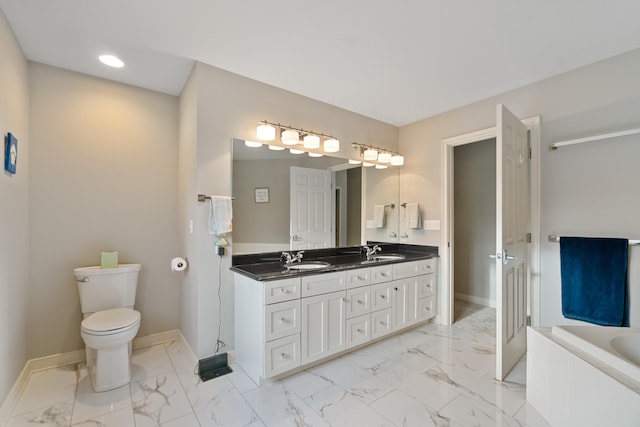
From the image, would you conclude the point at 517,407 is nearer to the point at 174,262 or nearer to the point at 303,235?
the point at 303,235

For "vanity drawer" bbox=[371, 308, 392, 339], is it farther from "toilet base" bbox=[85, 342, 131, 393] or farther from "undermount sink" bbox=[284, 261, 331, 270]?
"toilet base" bbox=[85, 342, 131, 393]

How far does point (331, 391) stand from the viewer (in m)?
1.96

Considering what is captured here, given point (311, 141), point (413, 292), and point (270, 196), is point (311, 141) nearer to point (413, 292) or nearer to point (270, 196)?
point (270, 196)

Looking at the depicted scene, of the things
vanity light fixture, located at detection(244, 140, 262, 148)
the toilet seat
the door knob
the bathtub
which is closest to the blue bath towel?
the bathtub

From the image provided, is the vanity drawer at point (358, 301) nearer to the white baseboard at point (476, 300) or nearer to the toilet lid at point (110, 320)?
the toilet lid at point (110, 320)

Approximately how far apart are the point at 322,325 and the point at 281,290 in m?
0.49

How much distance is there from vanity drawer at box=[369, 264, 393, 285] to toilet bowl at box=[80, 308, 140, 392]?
1.93 metres

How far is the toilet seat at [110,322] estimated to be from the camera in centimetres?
191

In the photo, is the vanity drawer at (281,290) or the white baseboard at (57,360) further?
the vanity drawer at (281,290)

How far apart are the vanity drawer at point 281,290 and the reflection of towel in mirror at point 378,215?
164 cm

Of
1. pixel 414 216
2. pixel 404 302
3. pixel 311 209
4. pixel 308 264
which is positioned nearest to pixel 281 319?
pixel 308 264

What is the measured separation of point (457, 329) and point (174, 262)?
295 cm

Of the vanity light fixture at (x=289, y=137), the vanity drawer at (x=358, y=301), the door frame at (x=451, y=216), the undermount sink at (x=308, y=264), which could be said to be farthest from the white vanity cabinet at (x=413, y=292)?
the vanity light fixture at (x=289, y=137)

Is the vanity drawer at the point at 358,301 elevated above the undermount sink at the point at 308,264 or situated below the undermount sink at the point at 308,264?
below
